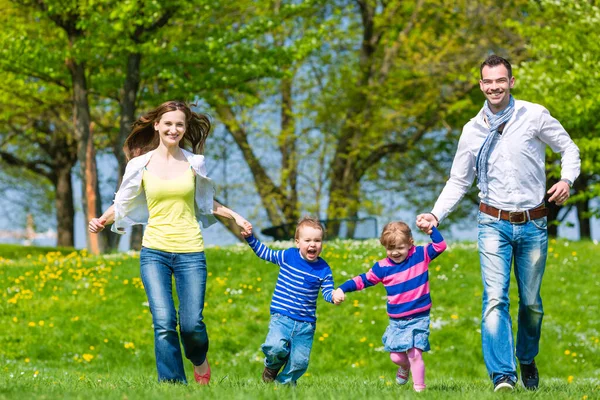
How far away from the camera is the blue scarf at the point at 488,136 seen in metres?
6.61

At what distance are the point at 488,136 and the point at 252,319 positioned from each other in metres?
8.25

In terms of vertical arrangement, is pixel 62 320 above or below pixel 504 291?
below

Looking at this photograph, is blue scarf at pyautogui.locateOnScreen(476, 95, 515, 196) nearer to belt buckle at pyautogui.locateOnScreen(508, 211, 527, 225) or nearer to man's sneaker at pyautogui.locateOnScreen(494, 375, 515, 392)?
belt buckle at pyautogui.locateOnScreen(508, 211, 527, 225)

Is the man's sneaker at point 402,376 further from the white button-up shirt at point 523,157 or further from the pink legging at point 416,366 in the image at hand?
the white button-up shirt at point 523,157

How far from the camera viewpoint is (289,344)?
7059 mm

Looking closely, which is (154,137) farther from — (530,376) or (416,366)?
(530,376)

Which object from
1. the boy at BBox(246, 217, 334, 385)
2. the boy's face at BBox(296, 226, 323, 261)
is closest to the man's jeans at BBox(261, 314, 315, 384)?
the boy at BBox(246, 217, 334, 385)

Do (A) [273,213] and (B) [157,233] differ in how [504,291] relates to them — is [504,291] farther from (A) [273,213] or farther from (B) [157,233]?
(A) [273,213]

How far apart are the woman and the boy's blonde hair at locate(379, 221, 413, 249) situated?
3.80 feet

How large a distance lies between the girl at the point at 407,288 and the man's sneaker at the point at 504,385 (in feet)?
2.23

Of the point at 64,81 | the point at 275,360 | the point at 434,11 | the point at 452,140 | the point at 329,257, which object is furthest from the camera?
the point at 452,140

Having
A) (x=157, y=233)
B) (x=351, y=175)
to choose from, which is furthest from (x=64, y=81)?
(x=157, y=233)

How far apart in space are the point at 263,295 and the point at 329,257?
2243 mm

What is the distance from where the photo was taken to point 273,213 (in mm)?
30266
